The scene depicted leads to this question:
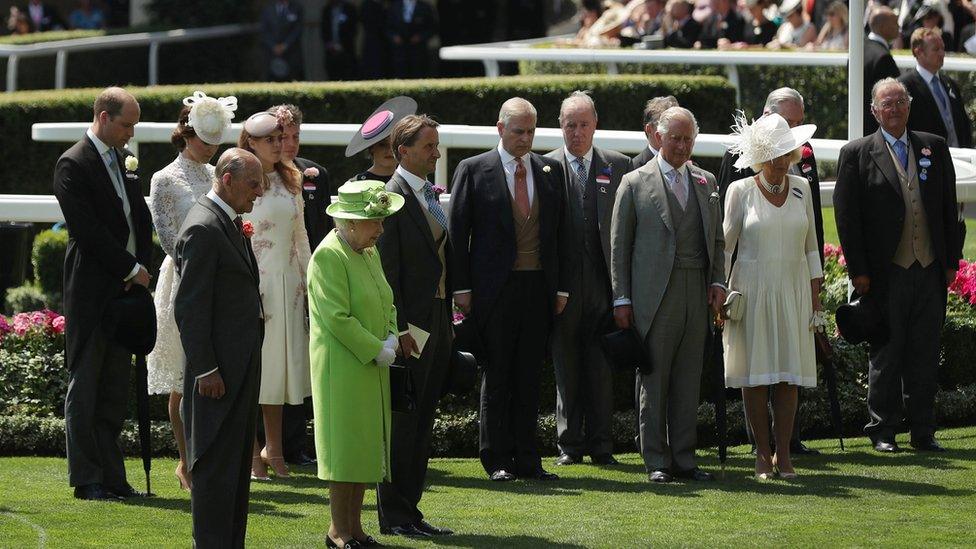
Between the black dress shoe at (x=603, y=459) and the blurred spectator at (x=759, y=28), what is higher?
the blurred spectator at (x=759, y=28)

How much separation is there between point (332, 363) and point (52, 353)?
12.8 ft

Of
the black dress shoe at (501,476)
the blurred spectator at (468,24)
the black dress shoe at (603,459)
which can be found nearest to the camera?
the black dress shoe at (501,476)

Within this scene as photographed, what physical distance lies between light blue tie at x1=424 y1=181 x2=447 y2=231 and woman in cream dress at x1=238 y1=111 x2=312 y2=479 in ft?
3.94

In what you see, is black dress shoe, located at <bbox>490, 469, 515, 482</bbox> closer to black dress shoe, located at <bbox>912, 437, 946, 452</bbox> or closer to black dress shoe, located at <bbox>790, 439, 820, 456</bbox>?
black dress shoe, located at <bbox>790, 439, 820, 456</bbox>

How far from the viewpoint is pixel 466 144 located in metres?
12.3

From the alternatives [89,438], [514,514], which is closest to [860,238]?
[514,514]

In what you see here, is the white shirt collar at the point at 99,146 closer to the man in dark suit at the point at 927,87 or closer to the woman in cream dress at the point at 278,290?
the woman in cream dress at the point at 278,290

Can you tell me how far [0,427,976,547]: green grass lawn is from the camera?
774 centimetres

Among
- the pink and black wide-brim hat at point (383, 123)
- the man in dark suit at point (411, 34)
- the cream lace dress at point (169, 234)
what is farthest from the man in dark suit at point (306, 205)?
the man in dark suit at point (411, 34)

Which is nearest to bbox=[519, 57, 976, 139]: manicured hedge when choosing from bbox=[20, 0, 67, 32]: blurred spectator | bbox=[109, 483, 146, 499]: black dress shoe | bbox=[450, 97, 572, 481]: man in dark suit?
bbox=[450, 97, 572, 481]: man in dark suit

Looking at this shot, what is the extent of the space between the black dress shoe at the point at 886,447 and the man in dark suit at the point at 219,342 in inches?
164

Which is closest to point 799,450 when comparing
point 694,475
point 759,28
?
point 694,475

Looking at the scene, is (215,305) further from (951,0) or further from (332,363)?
(951,0)

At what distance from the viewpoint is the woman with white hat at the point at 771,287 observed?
362 inches
